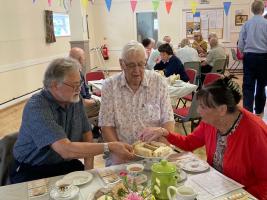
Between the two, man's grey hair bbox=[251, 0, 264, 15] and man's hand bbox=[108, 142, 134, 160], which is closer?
man's hand bbox=[108, 142, 134, 160]

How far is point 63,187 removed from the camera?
1357 millimetres

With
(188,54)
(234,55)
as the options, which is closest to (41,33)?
(188,54)

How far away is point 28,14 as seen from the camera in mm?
7062

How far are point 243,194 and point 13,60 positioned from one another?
247 inches

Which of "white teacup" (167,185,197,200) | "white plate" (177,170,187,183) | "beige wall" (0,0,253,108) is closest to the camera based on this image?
"white teacup" (167,185,197,200)

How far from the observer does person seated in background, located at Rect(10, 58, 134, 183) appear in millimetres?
1647

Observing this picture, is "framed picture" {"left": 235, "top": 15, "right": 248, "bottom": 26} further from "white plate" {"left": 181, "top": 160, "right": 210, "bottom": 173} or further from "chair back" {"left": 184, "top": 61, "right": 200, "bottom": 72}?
"white plate" {"left": 181, "top": 160, "right": 210, "bottom": 173}

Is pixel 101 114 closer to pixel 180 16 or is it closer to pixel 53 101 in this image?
pixel 53 101

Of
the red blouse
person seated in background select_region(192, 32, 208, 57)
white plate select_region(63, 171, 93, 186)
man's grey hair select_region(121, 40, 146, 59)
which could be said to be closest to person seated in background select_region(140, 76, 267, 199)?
the red blouse

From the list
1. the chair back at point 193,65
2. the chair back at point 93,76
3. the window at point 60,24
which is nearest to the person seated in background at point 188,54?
the chair back at point 193,65

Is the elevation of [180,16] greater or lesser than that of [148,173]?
greater

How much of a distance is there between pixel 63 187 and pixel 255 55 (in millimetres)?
4010

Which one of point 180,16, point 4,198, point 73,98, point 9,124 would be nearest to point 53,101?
point 73,98

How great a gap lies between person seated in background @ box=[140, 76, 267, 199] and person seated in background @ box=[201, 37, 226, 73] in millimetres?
4902
